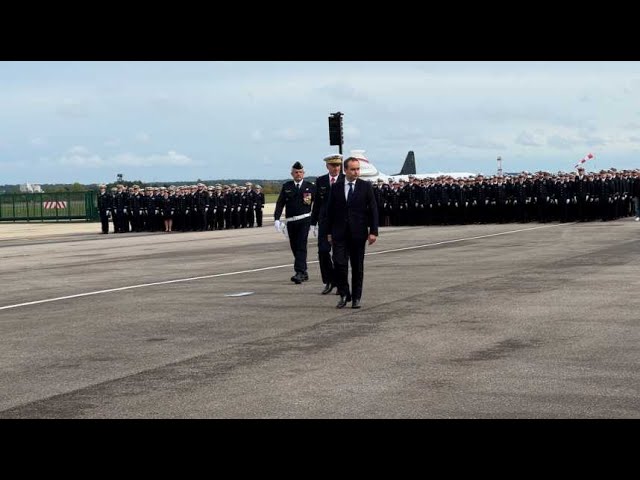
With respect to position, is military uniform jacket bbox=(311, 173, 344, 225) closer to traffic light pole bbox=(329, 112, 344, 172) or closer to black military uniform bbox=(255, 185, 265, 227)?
traffic light pole bbox=(329, 112, 344, 172)

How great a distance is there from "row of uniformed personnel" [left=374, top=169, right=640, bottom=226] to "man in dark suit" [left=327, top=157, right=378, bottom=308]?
27.0 meters

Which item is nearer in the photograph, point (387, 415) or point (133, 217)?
point (387, 415)

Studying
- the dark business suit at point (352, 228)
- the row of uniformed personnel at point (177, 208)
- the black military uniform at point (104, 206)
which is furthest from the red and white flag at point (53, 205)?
the dark business suit at point (352, 228)

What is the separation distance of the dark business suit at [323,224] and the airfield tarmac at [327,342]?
468mm

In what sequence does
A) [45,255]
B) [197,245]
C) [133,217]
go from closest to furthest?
[45,255] < [197,245] < [133,217]

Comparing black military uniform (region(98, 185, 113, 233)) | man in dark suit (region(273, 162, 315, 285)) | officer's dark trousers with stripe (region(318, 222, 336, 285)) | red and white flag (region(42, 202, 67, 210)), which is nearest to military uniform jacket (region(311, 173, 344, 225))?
officer's dark trousers with stripe (region(318, 222, 336, 285))

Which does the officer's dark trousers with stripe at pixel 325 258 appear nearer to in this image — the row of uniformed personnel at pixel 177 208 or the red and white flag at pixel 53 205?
the row of uniformed personnel at pixel 177 208

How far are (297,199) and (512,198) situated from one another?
26.4 meters

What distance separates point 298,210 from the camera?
19031 mm
